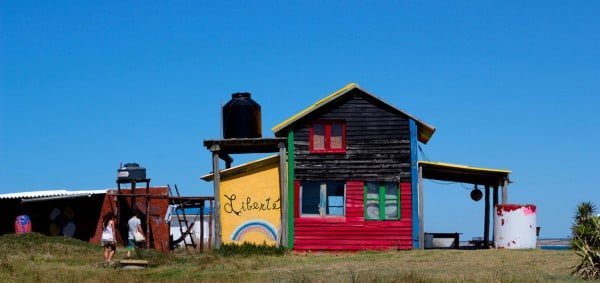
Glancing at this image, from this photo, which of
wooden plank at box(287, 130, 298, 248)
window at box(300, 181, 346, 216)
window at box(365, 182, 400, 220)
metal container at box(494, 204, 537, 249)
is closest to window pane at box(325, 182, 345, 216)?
window at box(300, 181, 346, 216)

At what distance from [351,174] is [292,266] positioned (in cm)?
671

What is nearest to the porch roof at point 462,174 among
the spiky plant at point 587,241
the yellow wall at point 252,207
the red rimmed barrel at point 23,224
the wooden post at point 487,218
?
the wooden post at point 487,218

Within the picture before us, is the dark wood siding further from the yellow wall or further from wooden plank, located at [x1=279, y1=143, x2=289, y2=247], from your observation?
the yellow wall

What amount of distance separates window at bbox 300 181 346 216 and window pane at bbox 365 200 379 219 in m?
0.91

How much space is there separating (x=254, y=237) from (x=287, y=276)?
35.5ft

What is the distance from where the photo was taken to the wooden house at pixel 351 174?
32.1m

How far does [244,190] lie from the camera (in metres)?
32.9

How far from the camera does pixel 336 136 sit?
32594mm

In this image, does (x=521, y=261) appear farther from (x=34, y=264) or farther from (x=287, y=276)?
(x=34, y=264)

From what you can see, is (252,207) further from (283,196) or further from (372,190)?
(372,190)

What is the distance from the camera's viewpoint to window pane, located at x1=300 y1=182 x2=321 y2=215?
32500 millimetres

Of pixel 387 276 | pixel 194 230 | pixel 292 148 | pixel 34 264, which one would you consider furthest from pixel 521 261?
pixel 194 230

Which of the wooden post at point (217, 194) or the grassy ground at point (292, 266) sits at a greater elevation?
the wooden post at point (217, 194)

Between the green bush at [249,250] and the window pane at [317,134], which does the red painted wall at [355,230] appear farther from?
the window pane at [317,134]
